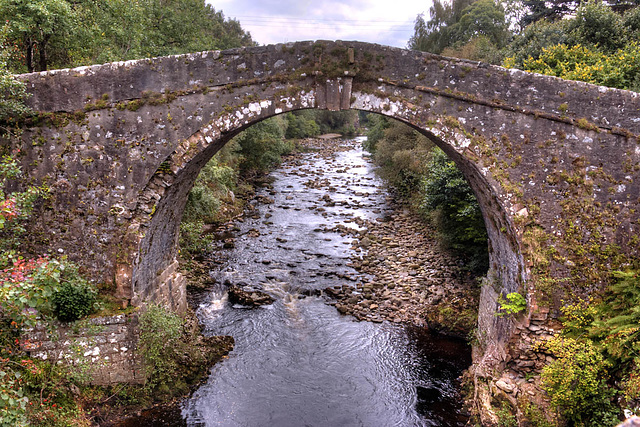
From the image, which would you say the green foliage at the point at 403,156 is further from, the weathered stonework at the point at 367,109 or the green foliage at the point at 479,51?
the weathered stonework at the point at 367,109

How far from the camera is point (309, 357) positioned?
11414 mm

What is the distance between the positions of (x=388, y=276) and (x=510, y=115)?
8855 millimetres

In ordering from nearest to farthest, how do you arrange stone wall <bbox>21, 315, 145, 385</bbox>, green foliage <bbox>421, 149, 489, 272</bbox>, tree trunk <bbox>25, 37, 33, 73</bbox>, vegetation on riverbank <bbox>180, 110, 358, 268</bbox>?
stone wall <bbox>21, 315, 145, 385</bbox> → tree trunk <bbox>25, 37, 33, 73</bbox> → green foliage <bbox>421, 149, 489, 272</bbox> → vegetation on riverbank <bbox>180, 110, 358, 268</bbox>

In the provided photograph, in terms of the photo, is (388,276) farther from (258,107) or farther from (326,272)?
(258,107)

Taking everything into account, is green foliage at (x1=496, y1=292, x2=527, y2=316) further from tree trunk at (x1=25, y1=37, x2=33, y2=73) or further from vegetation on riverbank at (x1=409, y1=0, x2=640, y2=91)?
tree trunk at (x1=25, y1=37, x2=33, y2=73)

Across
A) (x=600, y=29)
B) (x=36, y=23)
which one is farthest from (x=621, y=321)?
(x=36, y=23)

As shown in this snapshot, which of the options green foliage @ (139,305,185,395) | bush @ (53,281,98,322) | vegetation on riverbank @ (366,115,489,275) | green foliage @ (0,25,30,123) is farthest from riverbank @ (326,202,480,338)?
green foliage @ (0,25,30,123)

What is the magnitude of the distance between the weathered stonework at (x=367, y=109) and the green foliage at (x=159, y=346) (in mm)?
579

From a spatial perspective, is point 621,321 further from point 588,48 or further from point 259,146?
point 259,146

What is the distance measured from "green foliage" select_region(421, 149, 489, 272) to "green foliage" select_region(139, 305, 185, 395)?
9.03m

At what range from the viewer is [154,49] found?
59.7ft

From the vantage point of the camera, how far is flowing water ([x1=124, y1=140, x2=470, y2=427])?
9477 mm

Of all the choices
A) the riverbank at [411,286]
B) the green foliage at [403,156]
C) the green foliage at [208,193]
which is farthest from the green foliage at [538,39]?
the green foliage at [208,193]

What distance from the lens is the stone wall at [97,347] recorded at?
8.45 metres
